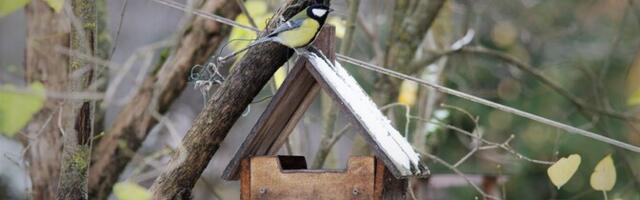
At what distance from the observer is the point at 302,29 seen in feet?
6.58

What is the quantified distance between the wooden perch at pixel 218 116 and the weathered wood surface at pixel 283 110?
11cm

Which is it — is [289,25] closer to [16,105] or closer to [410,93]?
[16,105]

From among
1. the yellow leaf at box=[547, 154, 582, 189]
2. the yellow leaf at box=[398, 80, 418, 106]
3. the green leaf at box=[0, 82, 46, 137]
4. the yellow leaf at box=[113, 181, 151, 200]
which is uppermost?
the yellow leaf at box=[398, 80, 418, 106]

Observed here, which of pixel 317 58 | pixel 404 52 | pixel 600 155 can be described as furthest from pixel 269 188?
pixel 600 155

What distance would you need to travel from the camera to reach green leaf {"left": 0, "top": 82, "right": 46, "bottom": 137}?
1.17 m

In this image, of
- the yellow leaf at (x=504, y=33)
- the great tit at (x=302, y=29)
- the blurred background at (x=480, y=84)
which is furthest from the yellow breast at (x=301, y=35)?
the yellow leaf at (x=504, y=33)

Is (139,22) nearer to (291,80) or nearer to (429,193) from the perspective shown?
(429,193)

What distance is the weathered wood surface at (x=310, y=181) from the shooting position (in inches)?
79.1

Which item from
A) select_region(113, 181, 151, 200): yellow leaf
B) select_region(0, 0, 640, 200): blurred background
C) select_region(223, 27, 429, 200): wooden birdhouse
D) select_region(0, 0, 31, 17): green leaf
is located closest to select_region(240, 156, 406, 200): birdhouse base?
select_region(223, 27, 429, 200): wooden birdhouse

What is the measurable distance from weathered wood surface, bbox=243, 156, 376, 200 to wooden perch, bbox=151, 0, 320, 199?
14 cm

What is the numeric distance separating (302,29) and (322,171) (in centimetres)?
27

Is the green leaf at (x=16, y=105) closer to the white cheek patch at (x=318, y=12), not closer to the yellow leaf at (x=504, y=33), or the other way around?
the white cheek patch at (x=318, y=12)

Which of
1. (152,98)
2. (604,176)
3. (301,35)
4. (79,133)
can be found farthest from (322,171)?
(152,98)

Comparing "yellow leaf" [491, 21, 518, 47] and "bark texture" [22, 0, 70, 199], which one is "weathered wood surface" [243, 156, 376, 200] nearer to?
"bark texture" [22, 0, 70, 199]
